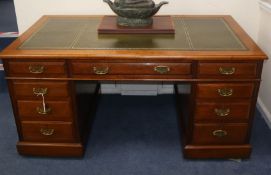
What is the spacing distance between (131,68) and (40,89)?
0.47 meters

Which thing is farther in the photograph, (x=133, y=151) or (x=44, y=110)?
(x=133, y=151)

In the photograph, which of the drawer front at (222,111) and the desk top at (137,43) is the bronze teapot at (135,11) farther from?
the drawer front at (222,111)

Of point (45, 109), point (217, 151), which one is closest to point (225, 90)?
point (217, 151)

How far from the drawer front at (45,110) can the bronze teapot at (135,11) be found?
0.56m

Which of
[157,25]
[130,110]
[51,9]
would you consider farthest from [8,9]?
[157,25]

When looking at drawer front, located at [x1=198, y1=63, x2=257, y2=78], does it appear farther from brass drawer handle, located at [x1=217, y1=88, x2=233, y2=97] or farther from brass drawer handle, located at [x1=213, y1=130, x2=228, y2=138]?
brass drawer handle, located at [x1=213, y1=130, x2=228, y2=138]

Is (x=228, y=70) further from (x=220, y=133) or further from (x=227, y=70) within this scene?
(x=220, y=133)

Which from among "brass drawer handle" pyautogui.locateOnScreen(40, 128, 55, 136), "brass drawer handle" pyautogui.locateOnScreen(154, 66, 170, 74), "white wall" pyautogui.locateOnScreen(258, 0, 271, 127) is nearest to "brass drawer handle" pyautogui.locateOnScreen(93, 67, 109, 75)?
"brass drawer handle" pyautogui.locateOnScreen(154, 66, 170, 74)

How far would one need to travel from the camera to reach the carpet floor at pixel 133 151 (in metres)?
1.85

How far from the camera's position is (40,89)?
1.73m

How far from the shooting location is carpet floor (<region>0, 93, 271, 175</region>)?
1853 millimetres

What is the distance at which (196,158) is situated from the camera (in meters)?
1.91

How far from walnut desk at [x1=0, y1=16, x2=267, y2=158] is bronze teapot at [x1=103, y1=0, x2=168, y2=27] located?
11cm

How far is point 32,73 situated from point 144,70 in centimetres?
55
